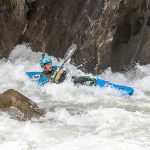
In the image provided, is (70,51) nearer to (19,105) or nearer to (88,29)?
(88,29)

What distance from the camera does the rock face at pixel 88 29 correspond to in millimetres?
11055

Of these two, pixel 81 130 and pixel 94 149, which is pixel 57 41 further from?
pixel 94 149

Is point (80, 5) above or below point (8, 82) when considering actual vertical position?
above

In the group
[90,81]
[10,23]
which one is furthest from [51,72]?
[10,23]

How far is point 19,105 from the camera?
7.68 meters

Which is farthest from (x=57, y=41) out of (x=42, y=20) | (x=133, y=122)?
(x=133, y=122)

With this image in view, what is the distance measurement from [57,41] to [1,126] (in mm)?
5304

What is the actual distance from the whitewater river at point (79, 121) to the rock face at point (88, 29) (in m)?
1.07

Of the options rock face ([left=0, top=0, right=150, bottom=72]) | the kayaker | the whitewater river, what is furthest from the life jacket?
rock face ([left=0, top=0, right=150, bottom=72])

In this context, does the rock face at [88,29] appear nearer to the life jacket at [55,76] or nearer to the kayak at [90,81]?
the kayak at [90,81]

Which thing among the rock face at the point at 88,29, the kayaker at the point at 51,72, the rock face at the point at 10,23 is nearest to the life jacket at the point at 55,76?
the kayaker at the point at 51,72

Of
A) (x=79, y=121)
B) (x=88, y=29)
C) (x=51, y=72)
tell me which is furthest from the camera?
(x=88, y=29)

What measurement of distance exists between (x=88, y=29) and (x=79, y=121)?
4.18 meters

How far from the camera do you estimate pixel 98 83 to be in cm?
994
